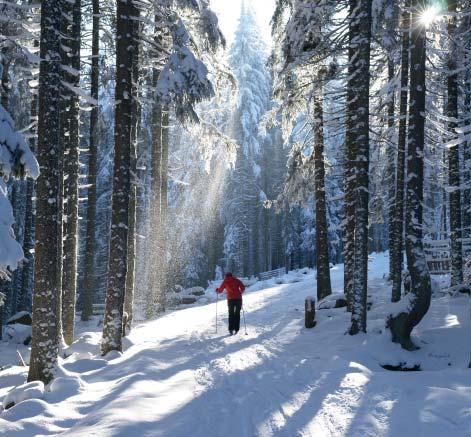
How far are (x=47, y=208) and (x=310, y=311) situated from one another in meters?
7.42

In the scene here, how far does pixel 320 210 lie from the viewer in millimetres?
15617

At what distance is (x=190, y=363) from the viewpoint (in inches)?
341

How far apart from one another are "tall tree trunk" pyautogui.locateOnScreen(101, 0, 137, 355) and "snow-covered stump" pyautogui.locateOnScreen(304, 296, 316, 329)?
496 centimetres

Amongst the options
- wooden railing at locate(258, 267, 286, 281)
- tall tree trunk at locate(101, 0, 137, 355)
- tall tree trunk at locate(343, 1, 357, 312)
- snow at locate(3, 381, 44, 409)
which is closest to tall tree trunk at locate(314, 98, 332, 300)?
tall tree trunk at locate(343, 1, 357, 312)

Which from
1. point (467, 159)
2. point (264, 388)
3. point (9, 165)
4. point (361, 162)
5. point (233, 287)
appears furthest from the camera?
point (467, 159)

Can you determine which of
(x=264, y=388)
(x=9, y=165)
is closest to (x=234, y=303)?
(x=264, y=388)

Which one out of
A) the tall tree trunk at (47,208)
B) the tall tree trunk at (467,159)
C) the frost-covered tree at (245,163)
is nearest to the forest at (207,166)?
the tall tree trunk at (47,208)

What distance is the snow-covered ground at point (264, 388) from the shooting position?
16.8 ft

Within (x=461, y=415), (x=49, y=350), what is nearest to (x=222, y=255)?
(x=49, y=350)

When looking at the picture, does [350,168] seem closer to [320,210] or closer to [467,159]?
[320,210]

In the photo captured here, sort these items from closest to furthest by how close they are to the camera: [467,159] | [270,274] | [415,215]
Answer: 1. [415,215]
2. [467,159]
3. [270,274]

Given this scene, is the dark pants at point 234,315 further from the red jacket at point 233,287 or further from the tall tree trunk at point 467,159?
the tall tree trunk at point 467,159

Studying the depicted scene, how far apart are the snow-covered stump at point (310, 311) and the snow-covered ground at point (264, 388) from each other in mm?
400

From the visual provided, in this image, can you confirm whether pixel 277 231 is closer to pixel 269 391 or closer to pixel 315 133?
pixel 315 133
